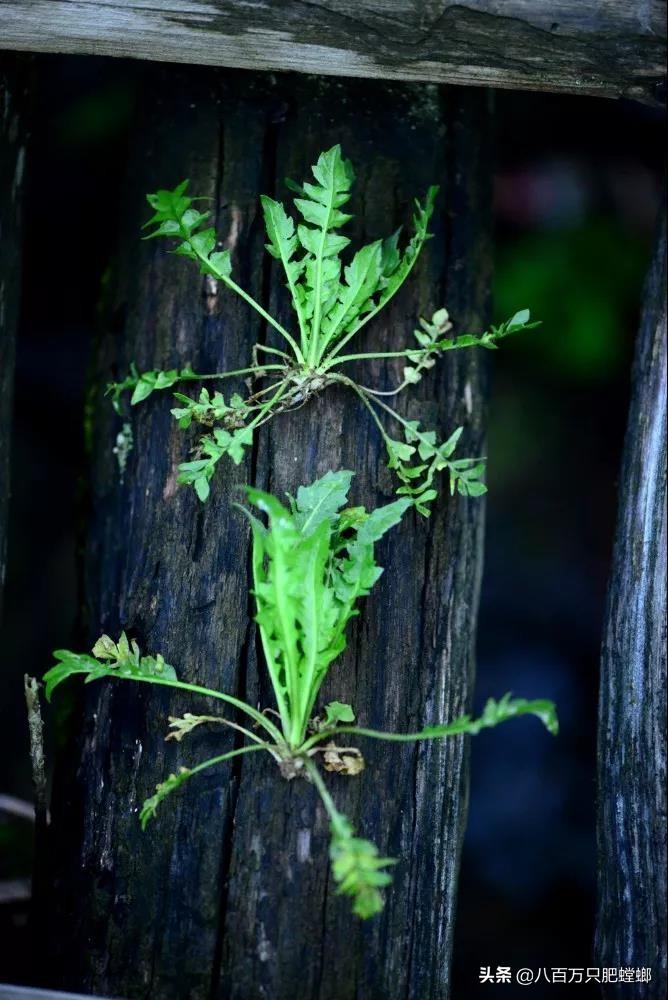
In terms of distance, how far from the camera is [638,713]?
6.88ft

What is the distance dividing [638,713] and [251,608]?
37.2 inches

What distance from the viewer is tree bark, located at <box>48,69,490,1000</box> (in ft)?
6.46

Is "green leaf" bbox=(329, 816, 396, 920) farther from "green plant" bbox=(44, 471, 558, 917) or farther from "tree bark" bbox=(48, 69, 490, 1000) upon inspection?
"tree bark" bbox=(48, 69, 490, 1000)

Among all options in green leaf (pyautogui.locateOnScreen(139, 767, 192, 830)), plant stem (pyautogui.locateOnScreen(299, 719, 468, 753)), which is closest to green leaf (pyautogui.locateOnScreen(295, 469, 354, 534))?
plant stem (pyautogui.locateOnScreen(299, 719, 468, 753))

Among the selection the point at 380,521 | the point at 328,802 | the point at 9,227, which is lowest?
the point at 328,802

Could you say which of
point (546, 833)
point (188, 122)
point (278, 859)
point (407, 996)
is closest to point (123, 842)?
point (278, 859)

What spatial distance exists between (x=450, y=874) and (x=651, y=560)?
0.88 m

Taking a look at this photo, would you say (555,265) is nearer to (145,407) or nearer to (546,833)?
(145,407)

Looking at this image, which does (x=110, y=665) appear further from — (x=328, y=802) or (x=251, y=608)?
(x=328, y=802)

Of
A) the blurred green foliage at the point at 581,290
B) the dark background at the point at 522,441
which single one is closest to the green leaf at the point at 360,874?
the dark background at the point at 522,441

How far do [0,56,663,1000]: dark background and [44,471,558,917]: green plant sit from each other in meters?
1.82

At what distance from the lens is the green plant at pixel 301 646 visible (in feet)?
5.95

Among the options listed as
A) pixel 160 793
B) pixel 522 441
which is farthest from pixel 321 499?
pixel 522 441

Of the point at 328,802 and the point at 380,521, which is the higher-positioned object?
the point at 380,521
